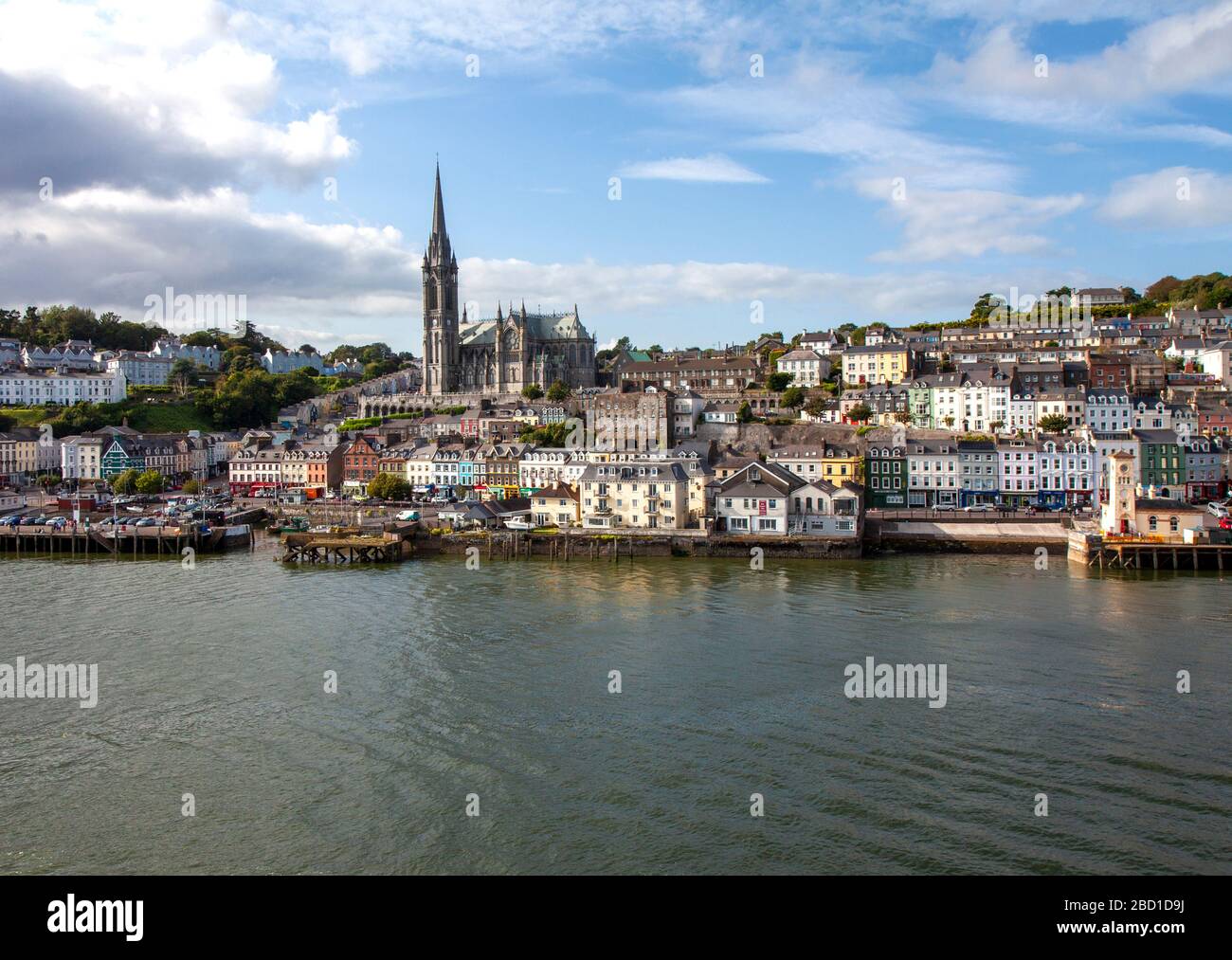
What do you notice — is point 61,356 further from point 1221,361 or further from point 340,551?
point 1221,361

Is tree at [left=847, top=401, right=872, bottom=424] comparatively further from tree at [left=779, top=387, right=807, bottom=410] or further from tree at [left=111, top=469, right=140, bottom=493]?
tree at [left=111, top=469, right=140, bottom=493]

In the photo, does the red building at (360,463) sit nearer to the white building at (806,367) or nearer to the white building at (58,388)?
the white building at (806,367)

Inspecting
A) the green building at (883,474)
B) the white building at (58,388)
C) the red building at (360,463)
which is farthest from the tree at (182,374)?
the green building at (883,474)

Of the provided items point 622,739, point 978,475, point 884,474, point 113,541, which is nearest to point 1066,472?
point 978,475
